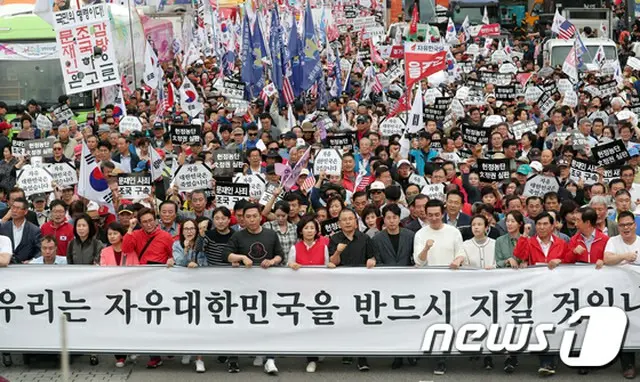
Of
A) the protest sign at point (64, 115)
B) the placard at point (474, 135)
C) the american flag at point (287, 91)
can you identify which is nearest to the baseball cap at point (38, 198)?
the placard at point (474, 135)

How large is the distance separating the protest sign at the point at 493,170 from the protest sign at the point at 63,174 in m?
4.30

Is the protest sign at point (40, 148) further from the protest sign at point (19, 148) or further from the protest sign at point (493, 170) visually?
the protest sign at point (493, 170)

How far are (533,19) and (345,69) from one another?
21.4m

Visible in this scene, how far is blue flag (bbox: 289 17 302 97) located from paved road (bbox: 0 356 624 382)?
46.6ft

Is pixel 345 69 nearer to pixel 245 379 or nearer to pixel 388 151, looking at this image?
pixel 388 151

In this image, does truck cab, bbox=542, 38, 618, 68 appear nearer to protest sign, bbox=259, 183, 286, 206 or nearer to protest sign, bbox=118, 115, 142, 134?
protest sign, bbox=118, 115, 142, 134

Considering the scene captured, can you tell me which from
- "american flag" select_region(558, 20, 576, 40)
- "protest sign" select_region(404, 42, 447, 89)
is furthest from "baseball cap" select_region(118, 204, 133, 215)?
"american flag" select_region(558, 20, 576, 40)

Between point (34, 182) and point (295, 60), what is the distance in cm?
1183

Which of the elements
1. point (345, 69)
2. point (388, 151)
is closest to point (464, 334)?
point (388, 151)

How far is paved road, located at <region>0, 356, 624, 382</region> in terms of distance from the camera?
422 inches

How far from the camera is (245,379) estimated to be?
10.8 m

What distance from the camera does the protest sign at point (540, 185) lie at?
1382cm

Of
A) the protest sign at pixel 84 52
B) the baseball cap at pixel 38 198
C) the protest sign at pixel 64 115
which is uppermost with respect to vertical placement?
the protest sign at pixel 84 52

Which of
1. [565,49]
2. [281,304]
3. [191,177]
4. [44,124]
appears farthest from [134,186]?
[565,49]
